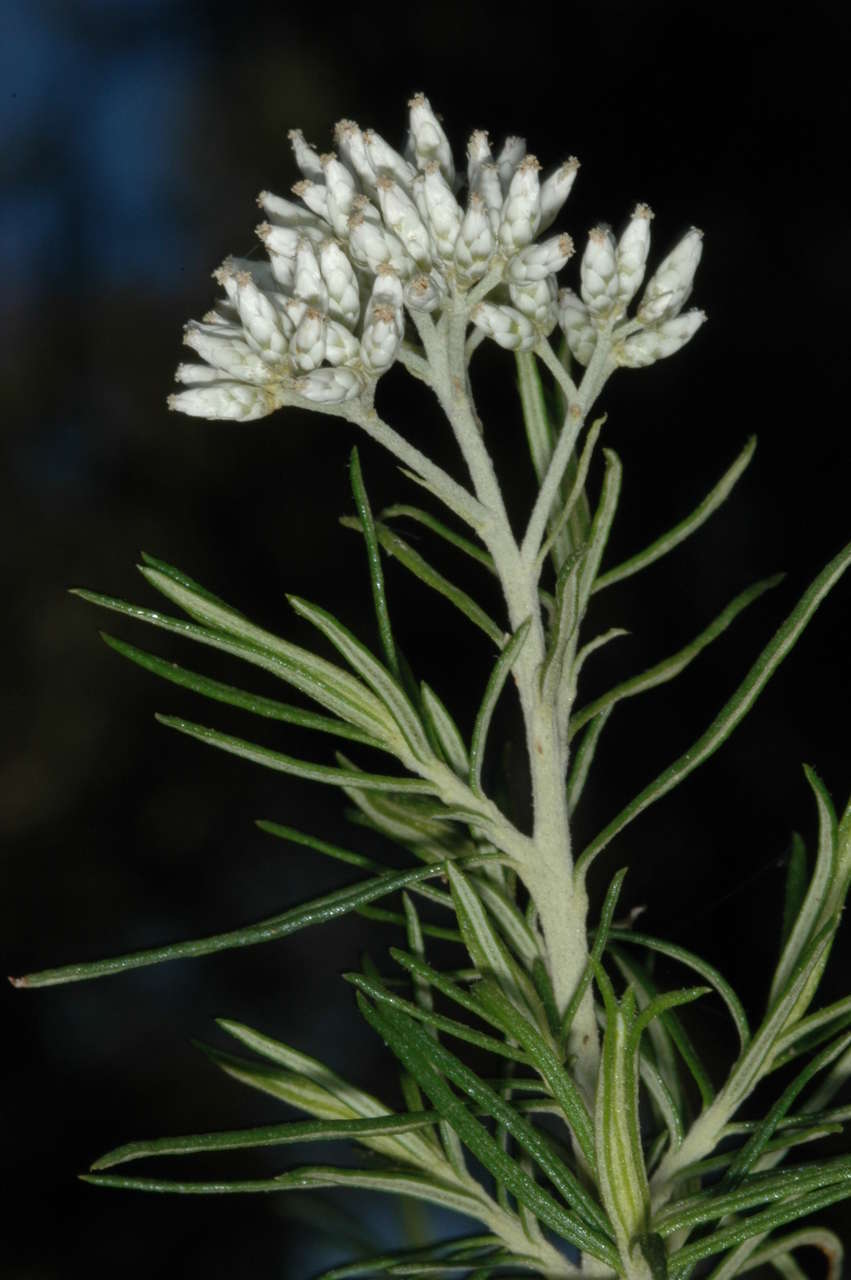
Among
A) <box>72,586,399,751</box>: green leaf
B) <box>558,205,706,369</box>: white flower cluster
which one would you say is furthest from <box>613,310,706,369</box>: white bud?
<box>72,586,399,751</box>: green leaf

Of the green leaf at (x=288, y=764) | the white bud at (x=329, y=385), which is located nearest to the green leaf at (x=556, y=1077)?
the green leaf at (x=288, y=764)

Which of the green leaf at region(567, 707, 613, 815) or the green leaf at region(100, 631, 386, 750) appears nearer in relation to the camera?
the green leaf at region(100, 631, 386, 750)

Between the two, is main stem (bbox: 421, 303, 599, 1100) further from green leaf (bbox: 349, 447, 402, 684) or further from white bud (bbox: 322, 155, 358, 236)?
white bud (bbox: 322, 155, 358, 236)

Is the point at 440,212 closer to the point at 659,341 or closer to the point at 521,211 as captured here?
the point at 521,211

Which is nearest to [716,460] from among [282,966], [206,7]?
[282,966]

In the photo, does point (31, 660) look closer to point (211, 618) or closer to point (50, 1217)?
point (50, 1217)

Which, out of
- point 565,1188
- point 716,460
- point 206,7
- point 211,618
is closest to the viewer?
point 565,1188
